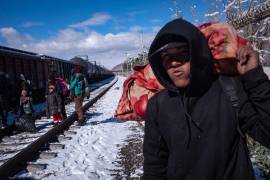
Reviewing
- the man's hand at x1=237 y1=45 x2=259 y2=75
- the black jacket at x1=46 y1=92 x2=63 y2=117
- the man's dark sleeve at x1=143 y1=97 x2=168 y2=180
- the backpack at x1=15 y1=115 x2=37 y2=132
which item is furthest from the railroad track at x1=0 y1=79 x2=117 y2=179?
the man's hand at x1=237 y1=45 x2=259 y2=75

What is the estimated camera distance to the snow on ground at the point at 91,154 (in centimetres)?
547

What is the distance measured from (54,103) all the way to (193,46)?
9.45m

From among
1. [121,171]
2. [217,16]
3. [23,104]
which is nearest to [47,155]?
[121,171]

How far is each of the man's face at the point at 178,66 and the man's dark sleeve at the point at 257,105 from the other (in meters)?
0.33

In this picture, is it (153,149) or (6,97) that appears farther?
(6,97)

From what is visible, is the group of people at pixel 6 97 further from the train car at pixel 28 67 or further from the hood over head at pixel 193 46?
the hood over head at pixel 193 46

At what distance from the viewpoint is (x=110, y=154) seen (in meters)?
6.73

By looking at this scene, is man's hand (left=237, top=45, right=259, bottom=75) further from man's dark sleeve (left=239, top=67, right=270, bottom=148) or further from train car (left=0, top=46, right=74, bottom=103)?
train car (left=0, top=46, right=74, bottom=103)

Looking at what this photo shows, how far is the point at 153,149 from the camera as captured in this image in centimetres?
204

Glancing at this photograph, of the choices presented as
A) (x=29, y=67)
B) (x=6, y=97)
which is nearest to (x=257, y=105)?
(x=6, y=97)

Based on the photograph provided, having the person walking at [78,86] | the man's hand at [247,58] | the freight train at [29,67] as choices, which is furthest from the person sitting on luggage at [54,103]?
the man's hand at [247,58]

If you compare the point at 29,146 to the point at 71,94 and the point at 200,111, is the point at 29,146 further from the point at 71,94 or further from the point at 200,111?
the point at 200,111

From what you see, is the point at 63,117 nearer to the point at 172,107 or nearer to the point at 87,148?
the point at 87,148

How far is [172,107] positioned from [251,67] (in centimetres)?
51
